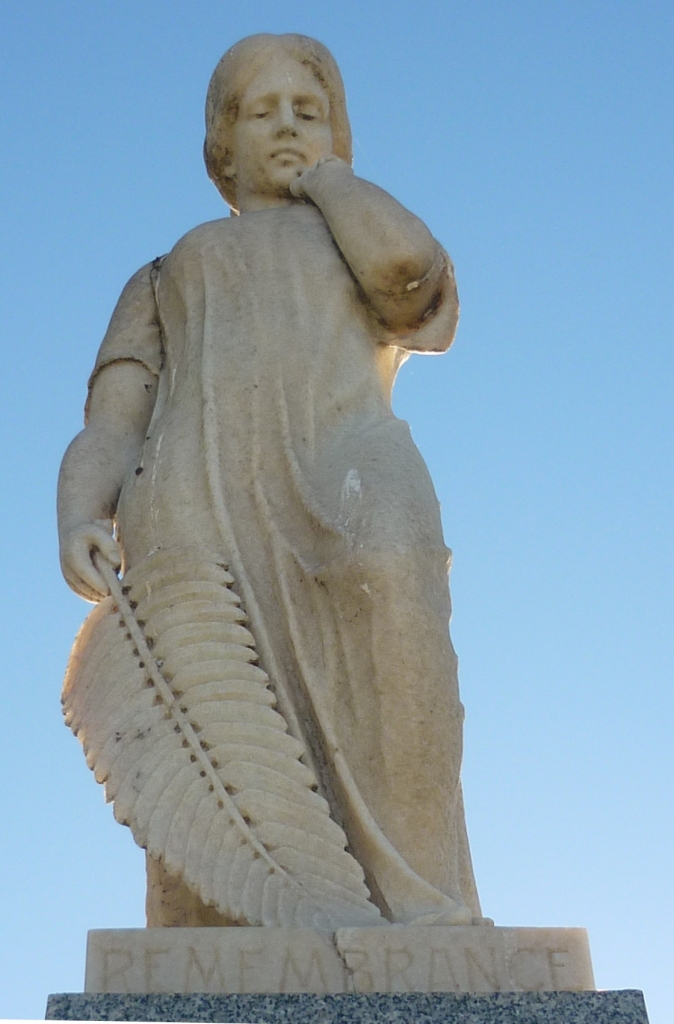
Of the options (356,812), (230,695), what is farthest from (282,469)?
(356,812)

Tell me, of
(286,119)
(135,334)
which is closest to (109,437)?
(135,334)

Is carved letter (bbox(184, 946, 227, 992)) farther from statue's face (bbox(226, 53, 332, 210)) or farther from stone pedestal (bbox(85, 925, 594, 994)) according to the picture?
statue's face (bbox(226, 53, 332, 210))

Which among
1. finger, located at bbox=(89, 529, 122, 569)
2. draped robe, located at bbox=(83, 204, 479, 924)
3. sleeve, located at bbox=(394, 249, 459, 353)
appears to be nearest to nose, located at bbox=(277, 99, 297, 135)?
draped robe, located at bbox=(83, 204, 479, 924)

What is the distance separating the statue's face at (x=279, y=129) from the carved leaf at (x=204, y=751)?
1878 millimetres

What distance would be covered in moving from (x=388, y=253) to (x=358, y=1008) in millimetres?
2732

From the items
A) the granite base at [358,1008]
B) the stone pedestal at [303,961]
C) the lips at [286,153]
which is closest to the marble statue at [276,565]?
the lips at [286,153]

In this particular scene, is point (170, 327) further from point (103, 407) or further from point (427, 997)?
point (427, 997)

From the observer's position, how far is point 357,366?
5742 millimetres

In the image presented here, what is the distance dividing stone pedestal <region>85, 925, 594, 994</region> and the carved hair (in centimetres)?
347

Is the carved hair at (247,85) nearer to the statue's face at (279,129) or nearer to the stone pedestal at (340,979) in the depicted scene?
the statue's face at (279,129)

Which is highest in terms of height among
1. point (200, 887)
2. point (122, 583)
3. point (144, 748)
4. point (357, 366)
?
point (357, 366)

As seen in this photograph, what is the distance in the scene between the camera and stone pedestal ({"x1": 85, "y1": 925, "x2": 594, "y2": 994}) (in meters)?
4.21

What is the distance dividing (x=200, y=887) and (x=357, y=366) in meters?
2.05

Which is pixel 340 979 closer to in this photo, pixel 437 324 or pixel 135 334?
pixel 437 324
